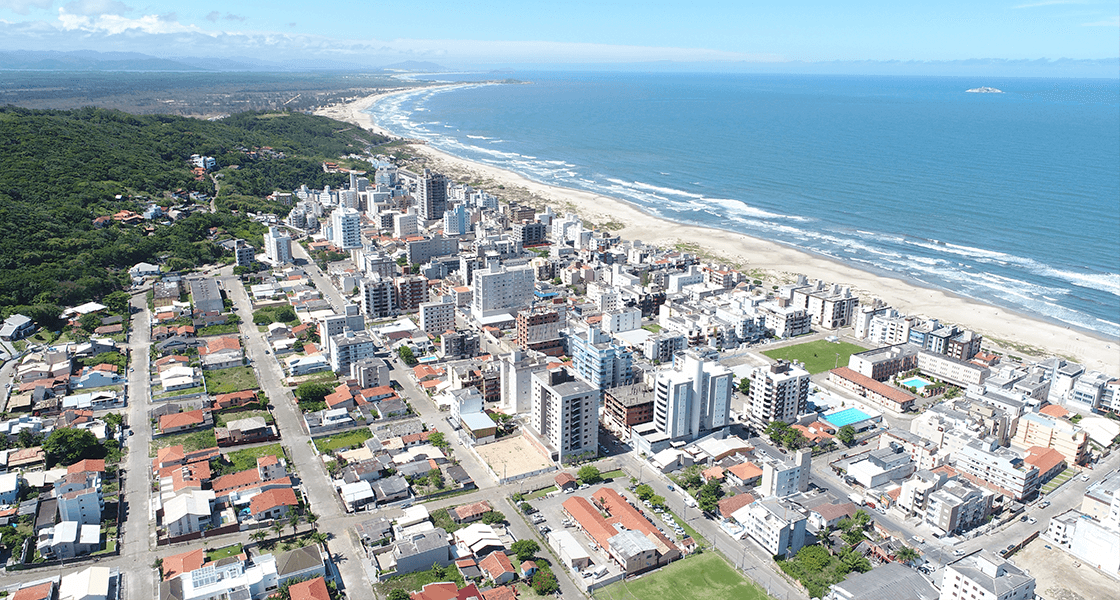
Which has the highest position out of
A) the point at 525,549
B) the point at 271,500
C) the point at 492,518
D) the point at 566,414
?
the point at 566,414

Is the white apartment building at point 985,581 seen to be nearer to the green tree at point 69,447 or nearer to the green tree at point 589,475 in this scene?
the green tree at point 589,475

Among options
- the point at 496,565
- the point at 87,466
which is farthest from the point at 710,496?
the point at 87,466

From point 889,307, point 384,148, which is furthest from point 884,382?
point 384,148

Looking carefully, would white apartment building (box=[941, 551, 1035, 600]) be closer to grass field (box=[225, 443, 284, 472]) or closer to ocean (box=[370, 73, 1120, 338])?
grass field (box=[225, 443, 284, 472])

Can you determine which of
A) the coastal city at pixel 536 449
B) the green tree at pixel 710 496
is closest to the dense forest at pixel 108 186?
the coastal city at pixel 536 449

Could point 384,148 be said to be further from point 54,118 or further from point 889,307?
point 889,307

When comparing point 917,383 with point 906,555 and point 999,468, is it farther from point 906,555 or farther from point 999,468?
point 906,555
